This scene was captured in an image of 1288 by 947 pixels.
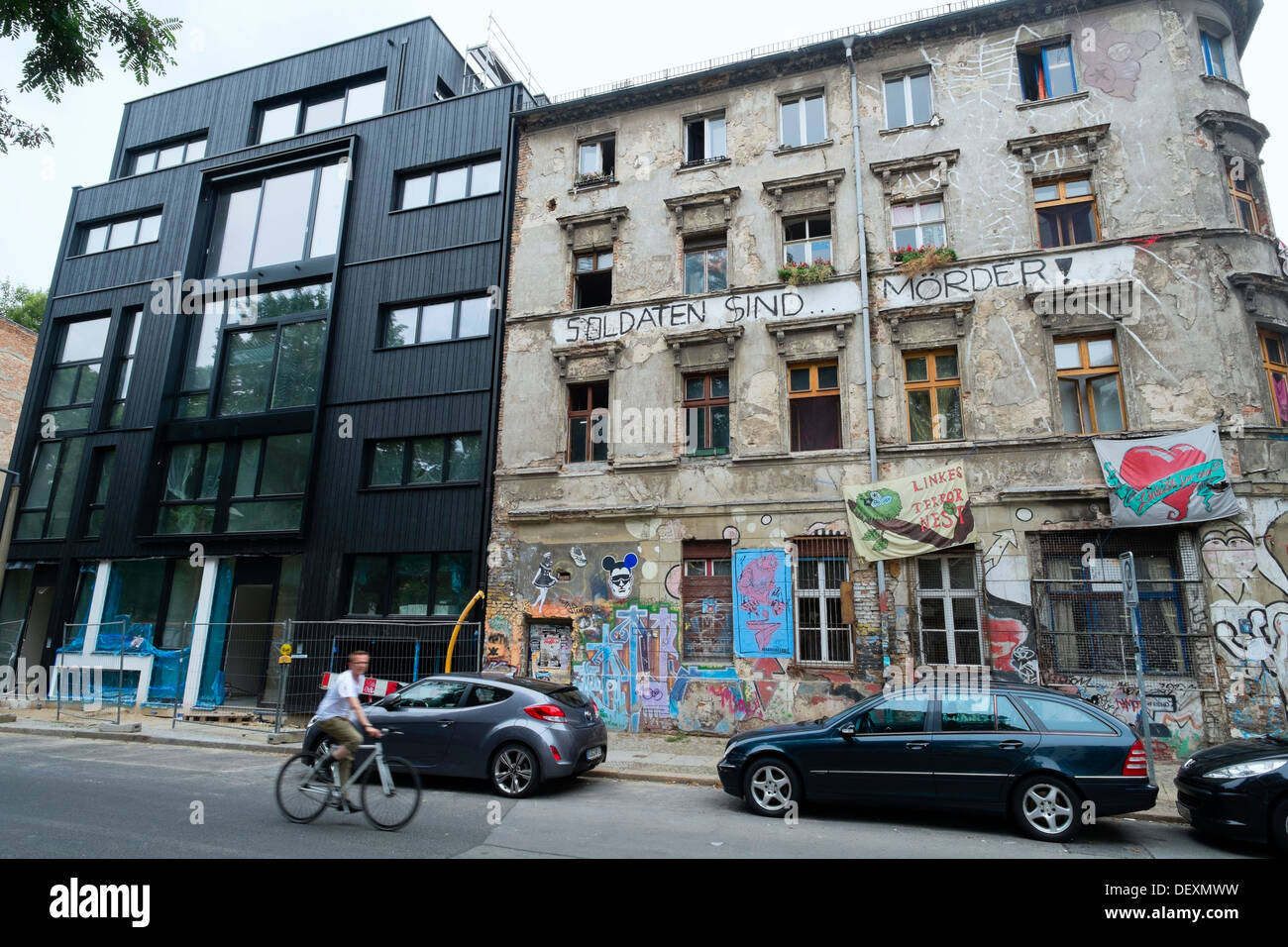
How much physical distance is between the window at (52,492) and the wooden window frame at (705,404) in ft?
60.2

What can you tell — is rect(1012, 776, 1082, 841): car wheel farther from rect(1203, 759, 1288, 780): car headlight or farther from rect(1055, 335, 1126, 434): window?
rect(1055, 335, 1126, 434): window

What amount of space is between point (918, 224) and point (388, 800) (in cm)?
1391

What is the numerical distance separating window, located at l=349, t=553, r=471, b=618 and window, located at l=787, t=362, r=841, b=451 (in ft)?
26.2

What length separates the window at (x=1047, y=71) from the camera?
14055 millimetres

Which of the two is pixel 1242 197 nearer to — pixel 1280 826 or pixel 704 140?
pixel 704 140

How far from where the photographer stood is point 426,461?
16.8 m

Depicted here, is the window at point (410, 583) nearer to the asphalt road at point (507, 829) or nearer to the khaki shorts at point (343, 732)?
the asphalt road at point (507, 829)

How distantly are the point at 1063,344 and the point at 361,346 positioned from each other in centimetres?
1595

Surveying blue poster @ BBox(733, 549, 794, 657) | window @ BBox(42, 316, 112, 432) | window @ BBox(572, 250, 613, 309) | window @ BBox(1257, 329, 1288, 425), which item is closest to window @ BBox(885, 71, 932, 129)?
window @ BBox(572, 250, 613, 309)

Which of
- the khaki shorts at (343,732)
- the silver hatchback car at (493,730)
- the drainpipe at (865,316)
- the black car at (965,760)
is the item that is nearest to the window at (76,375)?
the silver hatchback car at (493,730)

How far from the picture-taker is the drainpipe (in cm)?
1269

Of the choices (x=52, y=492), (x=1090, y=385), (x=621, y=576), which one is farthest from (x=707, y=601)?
(x=52, y=492)
